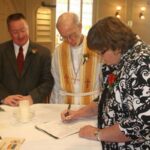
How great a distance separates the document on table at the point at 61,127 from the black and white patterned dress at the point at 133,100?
258mm

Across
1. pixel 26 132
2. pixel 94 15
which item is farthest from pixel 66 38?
pixel 94 15

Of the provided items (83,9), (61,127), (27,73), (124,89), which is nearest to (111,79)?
(124,89)

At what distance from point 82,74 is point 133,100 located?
4.52 ft

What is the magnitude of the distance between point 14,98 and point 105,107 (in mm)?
942

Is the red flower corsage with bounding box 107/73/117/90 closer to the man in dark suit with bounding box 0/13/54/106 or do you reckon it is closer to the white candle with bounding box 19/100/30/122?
the white candle with bounding box 19/100/30/122

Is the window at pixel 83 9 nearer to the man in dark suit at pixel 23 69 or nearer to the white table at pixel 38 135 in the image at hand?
the man in dark suit at pixel 23 69

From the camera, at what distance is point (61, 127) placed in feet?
5.80

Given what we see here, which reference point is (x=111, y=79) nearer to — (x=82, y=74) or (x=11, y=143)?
(x=11, y=143)

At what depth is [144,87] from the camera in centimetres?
127

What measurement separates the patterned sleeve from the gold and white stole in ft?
4.19

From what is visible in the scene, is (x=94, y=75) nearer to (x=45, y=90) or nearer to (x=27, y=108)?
(x=45, y=90)

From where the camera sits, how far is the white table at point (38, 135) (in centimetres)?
150

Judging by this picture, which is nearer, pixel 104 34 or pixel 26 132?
pixel 104 34

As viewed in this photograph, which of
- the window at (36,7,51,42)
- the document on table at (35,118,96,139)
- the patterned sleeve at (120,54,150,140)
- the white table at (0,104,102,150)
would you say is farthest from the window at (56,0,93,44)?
the patterned sleeve at (120,54,150,140)
